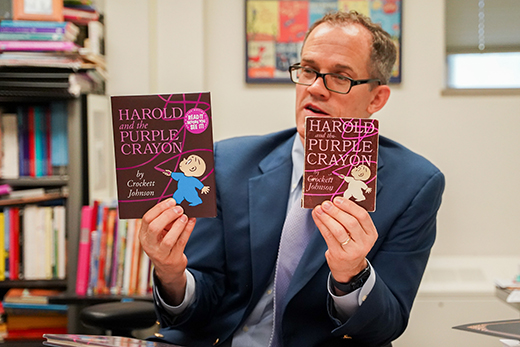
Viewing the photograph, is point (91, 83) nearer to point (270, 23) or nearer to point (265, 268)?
point (270, 23)

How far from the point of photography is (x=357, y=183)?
1.01 metres

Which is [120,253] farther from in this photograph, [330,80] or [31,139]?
[330,80]

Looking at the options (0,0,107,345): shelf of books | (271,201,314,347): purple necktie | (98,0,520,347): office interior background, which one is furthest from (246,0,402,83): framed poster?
(271,201,314,347): purple necktie

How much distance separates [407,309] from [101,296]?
1.28m

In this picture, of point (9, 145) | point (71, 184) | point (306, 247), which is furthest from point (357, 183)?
point (9, 145)

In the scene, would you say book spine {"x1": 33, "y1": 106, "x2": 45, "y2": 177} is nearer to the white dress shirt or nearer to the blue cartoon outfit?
the white dress shirt

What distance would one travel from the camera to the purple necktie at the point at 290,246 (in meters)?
1.23

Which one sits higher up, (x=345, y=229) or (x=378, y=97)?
(x=378, y=97)

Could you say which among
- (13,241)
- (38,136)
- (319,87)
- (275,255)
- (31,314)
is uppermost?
(319,87)

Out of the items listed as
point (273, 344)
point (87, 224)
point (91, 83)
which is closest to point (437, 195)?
point (273, 344)

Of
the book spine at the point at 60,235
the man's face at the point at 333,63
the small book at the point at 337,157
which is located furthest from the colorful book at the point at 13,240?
the small book at the point at 337,157

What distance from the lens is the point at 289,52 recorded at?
251 cm

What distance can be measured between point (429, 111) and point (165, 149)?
6.32 feet

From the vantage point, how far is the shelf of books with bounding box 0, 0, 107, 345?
76.8 inches
